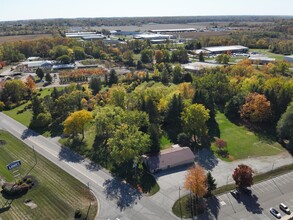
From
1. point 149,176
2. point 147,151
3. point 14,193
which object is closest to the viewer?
point 14,193

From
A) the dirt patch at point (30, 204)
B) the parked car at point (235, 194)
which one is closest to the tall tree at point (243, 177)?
the parked car at point (235, 194)

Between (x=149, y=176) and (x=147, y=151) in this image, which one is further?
(x=147, y=151)

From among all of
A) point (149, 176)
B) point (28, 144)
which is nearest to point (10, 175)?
point (28, 144)

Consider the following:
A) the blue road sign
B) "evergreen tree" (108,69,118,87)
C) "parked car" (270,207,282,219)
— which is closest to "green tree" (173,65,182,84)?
"evergreen tree" (108,69,118,87)

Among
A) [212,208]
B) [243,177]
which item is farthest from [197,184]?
[243,177]

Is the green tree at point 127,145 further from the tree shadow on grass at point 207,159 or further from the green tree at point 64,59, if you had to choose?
the green tree at point 64,59

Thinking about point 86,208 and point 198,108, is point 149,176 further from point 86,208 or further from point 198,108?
point 198,108
